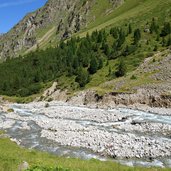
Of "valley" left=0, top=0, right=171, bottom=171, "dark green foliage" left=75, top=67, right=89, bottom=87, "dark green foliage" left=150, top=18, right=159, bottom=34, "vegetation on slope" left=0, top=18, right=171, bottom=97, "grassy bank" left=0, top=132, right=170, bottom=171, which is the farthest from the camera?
"dark green foliage" left=150, top=18, right=159, bottom=34

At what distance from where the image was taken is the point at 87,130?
4953 cm

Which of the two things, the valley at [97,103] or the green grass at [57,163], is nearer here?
the green grass at [57,163]

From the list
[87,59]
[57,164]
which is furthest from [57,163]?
[87,59]

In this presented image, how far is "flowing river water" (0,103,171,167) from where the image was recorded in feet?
120

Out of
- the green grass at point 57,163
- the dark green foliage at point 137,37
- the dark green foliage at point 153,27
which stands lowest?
the green grass at point 57,163

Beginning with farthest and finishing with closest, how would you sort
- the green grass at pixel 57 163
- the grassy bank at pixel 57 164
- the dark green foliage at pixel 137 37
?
the dark green foliage at pixel 137 37, the green grass at pixel 57 163, the grassy bank at pixel 57 164

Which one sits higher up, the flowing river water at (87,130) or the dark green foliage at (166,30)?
the dark green foliage at (166,30)

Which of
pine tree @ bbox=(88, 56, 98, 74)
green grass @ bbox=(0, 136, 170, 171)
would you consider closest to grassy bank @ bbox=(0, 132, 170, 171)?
green grass @ bbox=(0, 136, 170, 171)

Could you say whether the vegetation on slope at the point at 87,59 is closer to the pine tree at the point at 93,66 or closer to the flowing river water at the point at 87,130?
the pine tree at the point at 93,66

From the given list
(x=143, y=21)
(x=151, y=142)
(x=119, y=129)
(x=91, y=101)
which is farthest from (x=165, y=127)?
(x=143, y=21)

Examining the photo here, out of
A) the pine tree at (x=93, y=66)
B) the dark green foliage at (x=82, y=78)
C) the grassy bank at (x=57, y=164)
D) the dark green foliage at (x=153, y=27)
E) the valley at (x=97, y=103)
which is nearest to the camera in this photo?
the grassy bank at (x=57, y=164)

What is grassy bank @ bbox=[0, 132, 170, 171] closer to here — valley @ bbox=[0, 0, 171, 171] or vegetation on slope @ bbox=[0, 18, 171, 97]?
valley @ bbox=[0, 0, 171, 171]

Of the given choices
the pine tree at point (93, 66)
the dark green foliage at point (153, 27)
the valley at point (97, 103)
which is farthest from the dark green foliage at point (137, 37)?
the pine tree at point (93, 66)

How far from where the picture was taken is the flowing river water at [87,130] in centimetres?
3666
